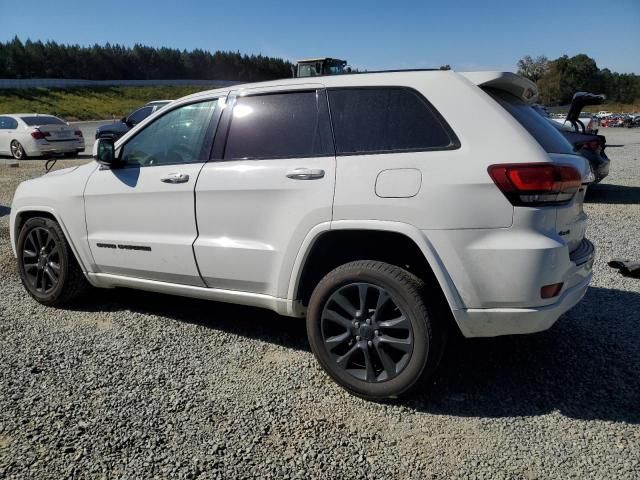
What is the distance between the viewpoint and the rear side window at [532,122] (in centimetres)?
294

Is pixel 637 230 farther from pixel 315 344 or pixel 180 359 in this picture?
pixel 180 359

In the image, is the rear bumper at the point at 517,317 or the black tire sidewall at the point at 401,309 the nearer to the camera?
the rear bumper at the point at 517,317

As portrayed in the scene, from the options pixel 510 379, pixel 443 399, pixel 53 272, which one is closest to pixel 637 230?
pixel 510 379

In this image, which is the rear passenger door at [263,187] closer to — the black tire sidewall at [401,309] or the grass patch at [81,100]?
the black tire sidewall at [401,309]

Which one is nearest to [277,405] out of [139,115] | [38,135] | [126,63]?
[38,135]

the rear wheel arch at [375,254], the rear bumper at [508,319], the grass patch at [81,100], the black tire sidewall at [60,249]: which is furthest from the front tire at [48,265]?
the grass patch at [81,100]

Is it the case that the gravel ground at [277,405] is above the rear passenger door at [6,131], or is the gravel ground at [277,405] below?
above

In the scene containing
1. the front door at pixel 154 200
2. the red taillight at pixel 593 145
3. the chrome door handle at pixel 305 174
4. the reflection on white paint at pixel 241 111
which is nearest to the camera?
the chrome door handle at pixel 305 174

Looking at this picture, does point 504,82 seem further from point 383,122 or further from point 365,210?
point 365,210

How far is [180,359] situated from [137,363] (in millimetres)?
272

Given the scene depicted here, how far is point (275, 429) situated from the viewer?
277cm

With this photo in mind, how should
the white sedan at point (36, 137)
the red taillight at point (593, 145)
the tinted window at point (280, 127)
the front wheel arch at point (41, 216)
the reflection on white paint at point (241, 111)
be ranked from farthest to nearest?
the white sedan at point (36, 137) < the red taillight at point (593, 145) < the front wheel arch at point (41, 216) < the reflection on white paint at point (241, 111) < the tinted window at point (280, 127)

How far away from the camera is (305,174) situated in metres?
3.11

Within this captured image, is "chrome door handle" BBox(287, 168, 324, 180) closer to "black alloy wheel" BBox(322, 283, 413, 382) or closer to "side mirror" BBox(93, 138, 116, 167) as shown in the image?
"black alloy wheel" BBox(322, 283, 413, 382)
